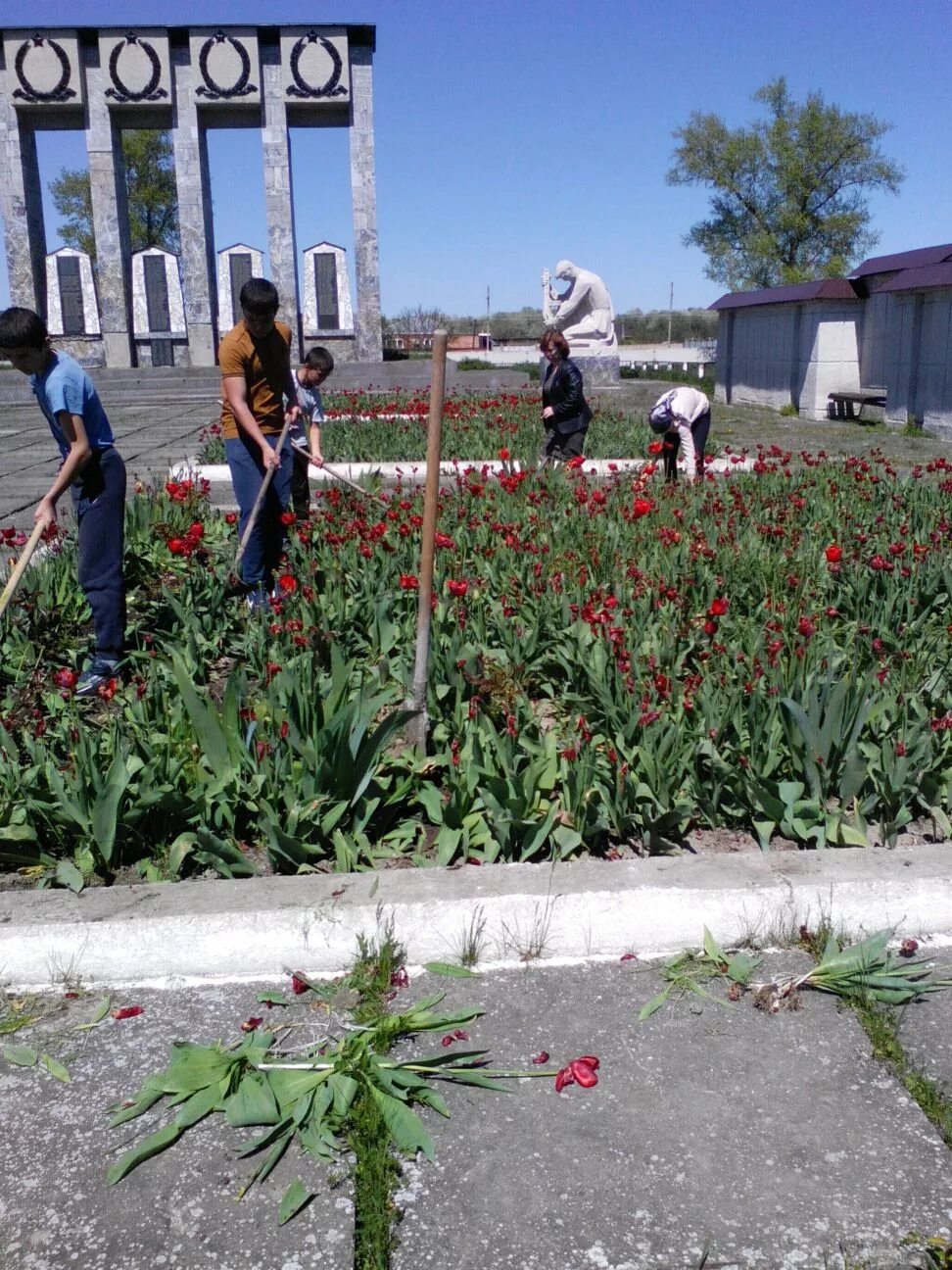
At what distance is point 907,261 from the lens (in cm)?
1675

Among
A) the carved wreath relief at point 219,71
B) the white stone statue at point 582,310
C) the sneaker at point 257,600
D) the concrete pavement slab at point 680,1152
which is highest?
the carved wreath relief at point 219,71

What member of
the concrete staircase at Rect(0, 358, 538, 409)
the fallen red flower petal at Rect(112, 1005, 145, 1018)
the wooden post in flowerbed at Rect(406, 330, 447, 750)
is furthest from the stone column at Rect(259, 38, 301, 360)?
the fallen red flower petal at Rect(112, 1005, 145, 1018)

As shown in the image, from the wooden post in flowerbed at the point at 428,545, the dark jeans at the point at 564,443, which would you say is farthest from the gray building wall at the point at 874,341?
the wooden post in flowerbed at the point at 428,545

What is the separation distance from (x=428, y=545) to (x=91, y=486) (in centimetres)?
156

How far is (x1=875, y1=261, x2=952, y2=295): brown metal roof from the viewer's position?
1427 centimetres

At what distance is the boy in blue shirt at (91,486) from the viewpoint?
13.0ft

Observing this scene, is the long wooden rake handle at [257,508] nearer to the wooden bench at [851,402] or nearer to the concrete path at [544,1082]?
the concrete path at [544,1082]

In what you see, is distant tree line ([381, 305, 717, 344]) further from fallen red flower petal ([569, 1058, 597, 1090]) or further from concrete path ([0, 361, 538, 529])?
fallen red flower petal ([569, 1058, 597, 1090])

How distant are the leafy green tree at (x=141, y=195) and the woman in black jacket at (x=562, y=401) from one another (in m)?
47.6

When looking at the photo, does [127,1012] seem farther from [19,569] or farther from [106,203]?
[106,203]

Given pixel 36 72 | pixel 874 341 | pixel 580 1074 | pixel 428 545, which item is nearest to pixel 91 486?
pixel 428 545

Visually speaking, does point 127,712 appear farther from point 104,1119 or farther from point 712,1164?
point 712,1164

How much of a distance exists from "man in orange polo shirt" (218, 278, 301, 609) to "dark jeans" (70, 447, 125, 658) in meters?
0.67

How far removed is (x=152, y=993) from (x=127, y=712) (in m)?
1.16
